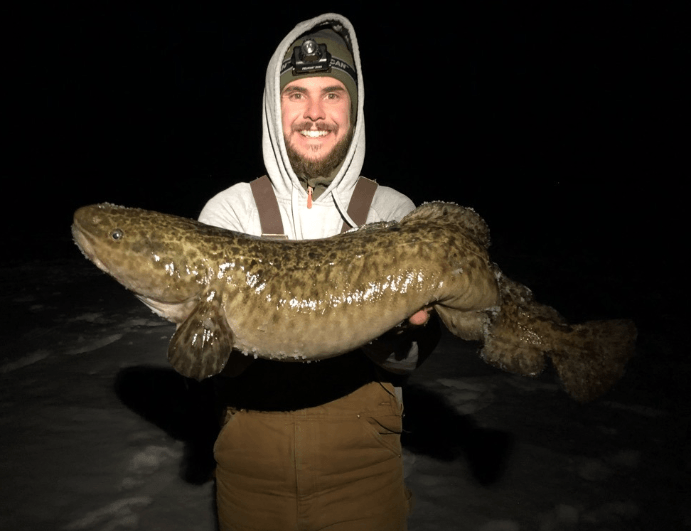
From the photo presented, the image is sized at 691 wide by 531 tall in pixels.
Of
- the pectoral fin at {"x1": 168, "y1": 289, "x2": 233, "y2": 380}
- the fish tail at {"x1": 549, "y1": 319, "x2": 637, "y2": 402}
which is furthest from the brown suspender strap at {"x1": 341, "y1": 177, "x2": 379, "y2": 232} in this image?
the fish tail at {"x1": 549, "y1": 319, "x2": 637, "y2": 402}

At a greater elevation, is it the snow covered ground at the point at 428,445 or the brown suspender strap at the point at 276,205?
the brown suspender strap at the point at 276,205

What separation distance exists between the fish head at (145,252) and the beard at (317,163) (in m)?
0.96

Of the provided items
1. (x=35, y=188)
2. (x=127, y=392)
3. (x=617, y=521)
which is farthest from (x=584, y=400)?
(x=35, y=188)

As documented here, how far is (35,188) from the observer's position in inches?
899

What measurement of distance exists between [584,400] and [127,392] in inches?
178

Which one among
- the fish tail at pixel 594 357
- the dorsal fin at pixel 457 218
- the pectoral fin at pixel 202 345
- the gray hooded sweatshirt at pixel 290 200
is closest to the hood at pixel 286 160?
the gray hooded sweatshirt at pixel 290 200

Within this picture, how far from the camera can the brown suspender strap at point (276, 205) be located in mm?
2668

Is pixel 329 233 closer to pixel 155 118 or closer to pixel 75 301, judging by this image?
pixel 75 301

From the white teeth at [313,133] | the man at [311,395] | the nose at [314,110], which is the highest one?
the nose at [314,110]

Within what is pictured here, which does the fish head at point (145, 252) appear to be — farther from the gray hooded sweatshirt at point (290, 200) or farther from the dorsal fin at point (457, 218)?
the dorsal fin at point (457, 218)

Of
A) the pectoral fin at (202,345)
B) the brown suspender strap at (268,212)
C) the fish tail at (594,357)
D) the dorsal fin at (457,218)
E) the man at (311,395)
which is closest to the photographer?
the pectoral fin at (202,345)

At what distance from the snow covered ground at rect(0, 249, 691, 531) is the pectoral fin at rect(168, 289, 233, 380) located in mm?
1932

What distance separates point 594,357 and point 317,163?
1954 millimetres

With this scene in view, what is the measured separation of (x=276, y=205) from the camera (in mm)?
2701
